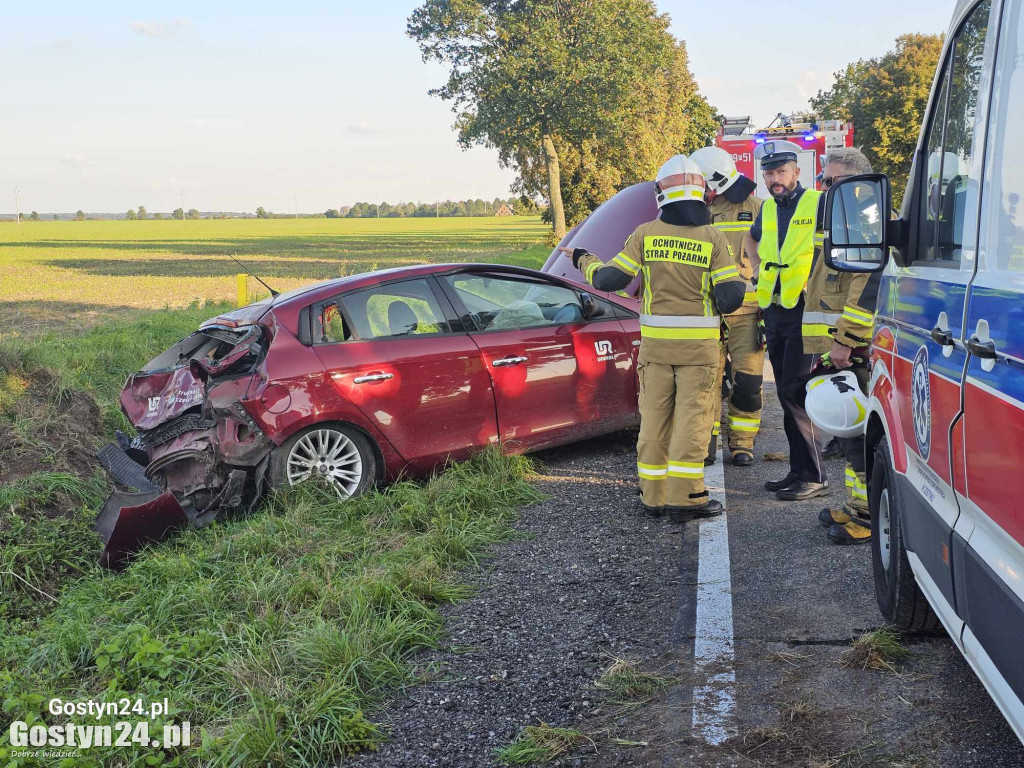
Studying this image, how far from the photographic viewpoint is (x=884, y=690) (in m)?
3.34

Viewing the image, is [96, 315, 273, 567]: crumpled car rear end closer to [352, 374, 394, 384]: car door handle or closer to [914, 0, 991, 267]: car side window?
[352, 374, 394, 384]: car door handle

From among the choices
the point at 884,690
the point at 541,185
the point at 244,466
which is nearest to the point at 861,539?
the point at 884,690

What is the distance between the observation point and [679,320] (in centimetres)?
543

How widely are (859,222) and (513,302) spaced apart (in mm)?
3429

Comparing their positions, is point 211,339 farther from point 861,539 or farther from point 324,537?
point 861,539

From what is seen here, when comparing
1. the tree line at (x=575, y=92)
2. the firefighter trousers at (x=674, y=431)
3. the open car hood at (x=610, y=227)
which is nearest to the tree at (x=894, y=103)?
the tree line at (x=575, y=92)

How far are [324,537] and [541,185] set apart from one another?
32.6m

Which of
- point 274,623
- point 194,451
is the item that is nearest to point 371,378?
point 194,451

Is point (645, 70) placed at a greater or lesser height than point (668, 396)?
greater

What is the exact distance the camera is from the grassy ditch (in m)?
3.33

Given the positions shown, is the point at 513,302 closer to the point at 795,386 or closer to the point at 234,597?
the point at 795,386

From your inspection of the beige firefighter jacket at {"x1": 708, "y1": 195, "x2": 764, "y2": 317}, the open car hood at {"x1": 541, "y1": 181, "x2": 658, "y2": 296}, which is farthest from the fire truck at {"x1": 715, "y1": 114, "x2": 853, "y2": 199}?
the beige firefighter jacket at {"x1": 708, "y1": 195, "x2": 764, "y2": 317}

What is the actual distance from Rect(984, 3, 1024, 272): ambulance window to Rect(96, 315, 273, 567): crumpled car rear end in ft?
13.7

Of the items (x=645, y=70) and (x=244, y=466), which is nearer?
(x=244, y=466)
